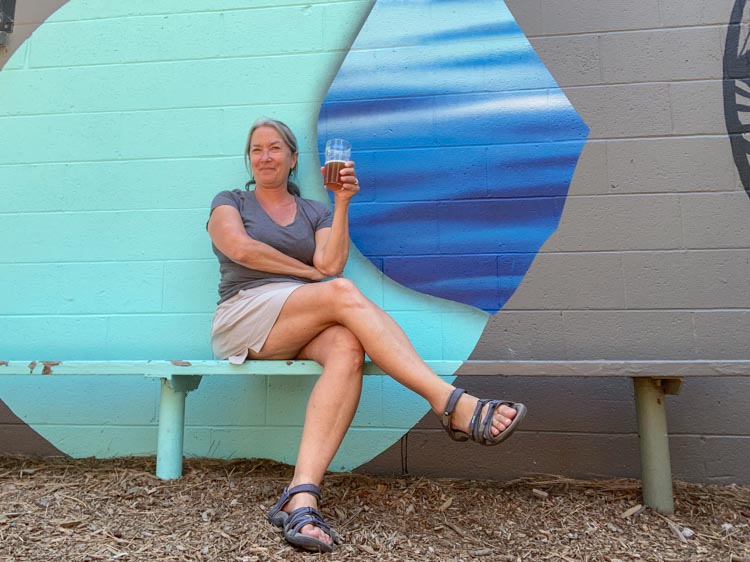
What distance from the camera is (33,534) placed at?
1.73 m

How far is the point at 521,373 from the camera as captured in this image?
192 centimetres

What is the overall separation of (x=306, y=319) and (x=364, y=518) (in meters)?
0.66

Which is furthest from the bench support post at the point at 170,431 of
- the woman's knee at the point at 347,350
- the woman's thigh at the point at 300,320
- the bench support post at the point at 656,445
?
the bench support post at the point at 656,445

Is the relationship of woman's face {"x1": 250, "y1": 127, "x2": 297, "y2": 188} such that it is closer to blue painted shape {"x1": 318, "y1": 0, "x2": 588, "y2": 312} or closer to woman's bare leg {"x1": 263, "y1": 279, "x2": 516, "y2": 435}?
blue painted shape {"x1": 318, "y1": 0, "x2": 588, "y2": 312}

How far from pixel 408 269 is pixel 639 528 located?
1.22 metres

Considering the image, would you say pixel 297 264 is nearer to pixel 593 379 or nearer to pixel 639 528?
pixel 593 379

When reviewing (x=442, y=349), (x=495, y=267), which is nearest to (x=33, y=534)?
(x=442, y=349)

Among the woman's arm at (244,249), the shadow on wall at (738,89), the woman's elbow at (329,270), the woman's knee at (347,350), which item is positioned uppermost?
the shadow on wall at (738,89)

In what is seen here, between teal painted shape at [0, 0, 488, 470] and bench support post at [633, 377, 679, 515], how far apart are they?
2.17 feet

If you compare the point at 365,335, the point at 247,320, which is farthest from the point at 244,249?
the point at 365,335

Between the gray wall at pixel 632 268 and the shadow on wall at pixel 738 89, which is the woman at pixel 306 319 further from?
the shadow on wall at pixel 738 89

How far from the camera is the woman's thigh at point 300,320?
1928 mm

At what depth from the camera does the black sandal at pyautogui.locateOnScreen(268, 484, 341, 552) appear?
1.60m

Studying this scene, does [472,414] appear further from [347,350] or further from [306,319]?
[306,319]
